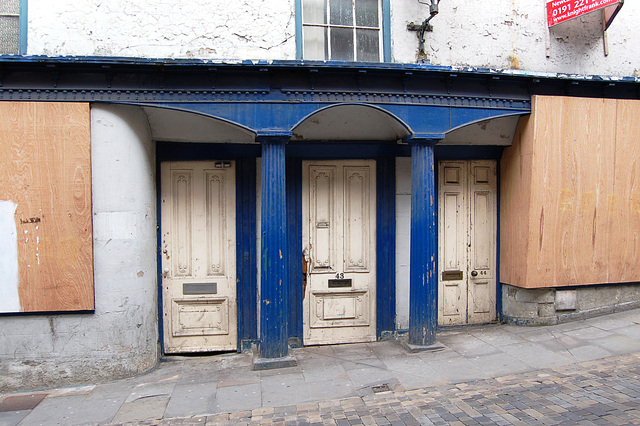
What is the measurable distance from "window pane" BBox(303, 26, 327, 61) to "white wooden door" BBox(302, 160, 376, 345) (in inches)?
61.0

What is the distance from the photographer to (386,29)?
5.96m

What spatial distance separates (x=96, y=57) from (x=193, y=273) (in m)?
3.11

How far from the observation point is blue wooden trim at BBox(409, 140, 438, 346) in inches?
225

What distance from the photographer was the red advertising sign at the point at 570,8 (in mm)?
5867

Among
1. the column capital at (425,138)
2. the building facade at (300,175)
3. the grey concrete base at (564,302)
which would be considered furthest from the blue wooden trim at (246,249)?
the grey concrete base at (564,302)

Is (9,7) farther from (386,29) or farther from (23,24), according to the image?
(386,29)

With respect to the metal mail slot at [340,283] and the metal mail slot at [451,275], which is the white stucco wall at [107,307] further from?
the metal mail slot at [451,275]

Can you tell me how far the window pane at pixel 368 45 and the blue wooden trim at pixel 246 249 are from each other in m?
2.25

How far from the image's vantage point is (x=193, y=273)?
20.0 feet

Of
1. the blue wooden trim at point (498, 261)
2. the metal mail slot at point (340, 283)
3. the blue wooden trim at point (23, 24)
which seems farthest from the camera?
the blue wooden trim at point (498, 261)

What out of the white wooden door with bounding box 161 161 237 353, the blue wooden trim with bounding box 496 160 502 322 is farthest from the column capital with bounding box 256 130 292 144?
the blue wooden trim with bounding box 496 160 502 322

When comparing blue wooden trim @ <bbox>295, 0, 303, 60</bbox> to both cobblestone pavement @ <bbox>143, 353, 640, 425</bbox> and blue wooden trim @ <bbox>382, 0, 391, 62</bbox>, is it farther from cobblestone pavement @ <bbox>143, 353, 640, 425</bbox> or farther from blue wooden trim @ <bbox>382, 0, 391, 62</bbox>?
cobblestone pavement @ <bbox>143, 353, 640, 425</bbox>

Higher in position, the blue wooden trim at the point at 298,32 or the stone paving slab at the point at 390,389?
the blue wooden trim at the point at 298,32

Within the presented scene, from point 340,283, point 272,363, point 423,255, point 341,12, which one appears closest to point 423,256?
point 423,255
